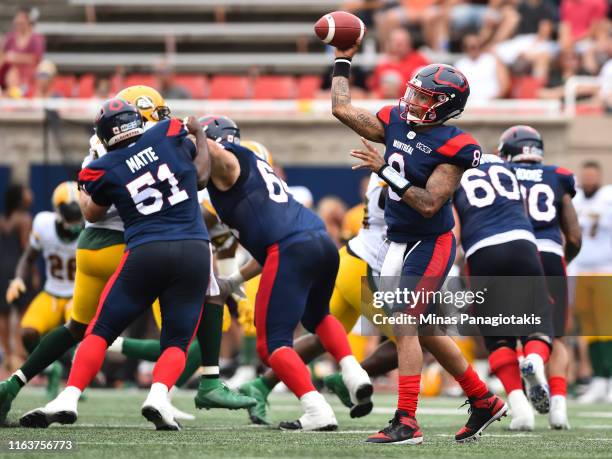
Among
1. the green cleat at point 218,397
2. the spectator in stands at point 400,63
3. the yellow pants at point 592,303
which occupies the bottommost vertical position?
the yellow pants at point 592,303

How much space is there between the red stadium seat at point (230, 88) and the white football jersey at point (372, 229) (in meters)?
7.76

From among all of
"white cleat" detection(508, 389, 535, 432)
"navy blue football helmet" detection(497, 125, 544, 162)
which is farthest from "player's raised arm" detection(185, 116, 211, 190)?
"navy blue football helmet" detection(497, 125, 544, 162)

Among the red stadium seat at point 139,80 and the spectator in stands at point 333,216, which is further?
the red stadium seat at point 139,80

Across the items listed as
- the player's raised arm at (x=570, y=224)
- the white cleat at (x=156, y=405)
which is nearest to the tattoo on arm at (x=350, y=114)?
the white cleat at (x=156, y=405)

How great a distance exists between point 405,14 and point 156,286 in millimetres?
10990

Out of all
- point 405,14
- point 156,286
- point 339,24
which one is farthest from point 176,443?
point 405,14

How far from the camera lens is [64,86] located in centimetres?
1570

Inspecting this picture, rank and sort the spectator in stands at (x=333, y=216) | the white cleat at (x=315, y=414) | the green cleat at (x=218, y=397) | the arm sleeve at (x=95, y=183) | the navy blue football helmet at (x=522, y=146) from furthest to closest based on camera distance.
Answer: the spectator in stands at (x=333, y=216), the navy blue football helmet at (x=522, y=146), the green cleat at (x=218, y=397), the white cleat at (x=315, y=414), the arm sleeve at (x=95, y=183)

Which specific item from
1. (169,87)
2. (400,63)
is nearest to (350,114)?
(169,87)

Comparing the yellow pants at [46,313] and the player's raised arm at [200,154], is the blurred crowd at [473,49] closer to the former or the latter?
the yellow pants at [46,313]

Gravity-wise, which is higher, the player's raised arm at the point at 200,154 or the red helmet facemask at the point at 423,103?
the red helmet facemask at the point at 423,103

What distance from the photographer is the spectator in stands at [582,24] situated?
1536 cm

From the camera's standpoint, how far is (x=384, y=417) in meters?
8.17

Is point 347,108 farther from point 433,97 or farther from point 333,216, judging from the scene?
point 333,216
